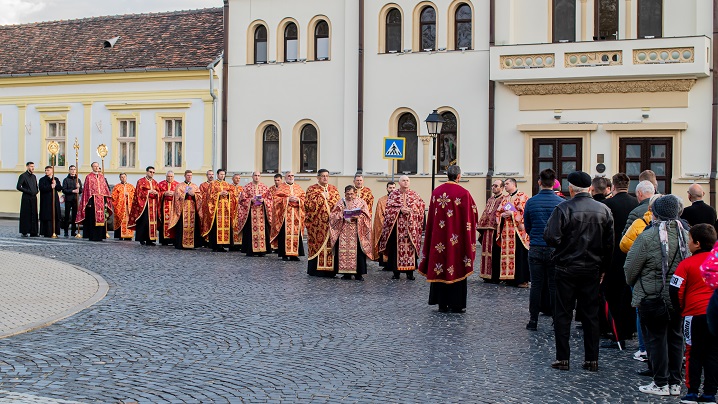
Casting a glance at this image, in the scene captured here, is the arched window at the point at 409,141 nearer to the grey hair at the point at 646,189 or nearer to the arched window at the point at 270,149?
the arched window at the point at 270,149

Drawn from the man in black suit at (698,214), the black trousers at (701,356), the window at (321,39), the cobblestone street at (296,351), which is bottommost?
the cobblestone street at (296,351)

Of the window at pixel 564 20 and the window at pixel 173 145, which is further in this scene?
the window at pixel 173 145

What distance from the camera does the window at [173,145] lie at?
1369 inches

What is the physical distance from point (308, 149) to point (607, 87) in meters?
10.2

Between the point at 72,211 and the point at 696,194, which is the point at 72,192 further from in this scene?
the point at 696,194

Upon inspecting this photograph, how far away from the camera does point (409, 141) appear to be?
30953 mm

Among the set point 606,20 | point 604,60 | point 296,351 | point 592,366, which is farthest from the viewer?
point 606,20

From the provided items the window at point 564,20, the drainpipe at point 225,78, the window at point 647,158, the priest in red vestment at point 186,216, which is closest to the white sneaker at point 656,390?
the priest in red vestment at point 186,216

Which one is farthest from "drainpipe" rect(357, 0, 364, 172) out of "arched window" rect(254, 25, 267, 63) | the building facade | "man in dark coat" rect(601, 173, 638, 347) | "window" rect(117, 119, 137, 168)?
"man in dark coat" rect(601, 173, 638, 347)

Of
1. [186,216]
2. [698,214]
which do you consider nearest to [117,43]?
[186,216]

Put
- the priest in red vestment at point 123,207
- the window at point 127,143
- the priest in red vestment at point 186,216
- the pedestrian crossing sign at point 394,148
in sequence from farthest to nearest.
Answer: the window at point 127,143 → the priest in red vestment at point 123,207 → the pedestrian crossing sign at point 394,148 → the priest in red vestment at point 186,216

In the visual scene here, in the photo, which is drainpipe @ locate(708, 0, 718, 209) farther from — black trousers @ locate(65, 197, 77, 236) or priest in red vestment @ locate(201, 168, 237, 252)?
black trousers @ locate(65, 197, 77, 236)

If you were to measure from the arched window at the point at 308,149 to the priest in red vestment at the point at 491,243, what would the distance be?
15873 mm

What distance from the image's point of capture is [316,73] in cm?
3206
